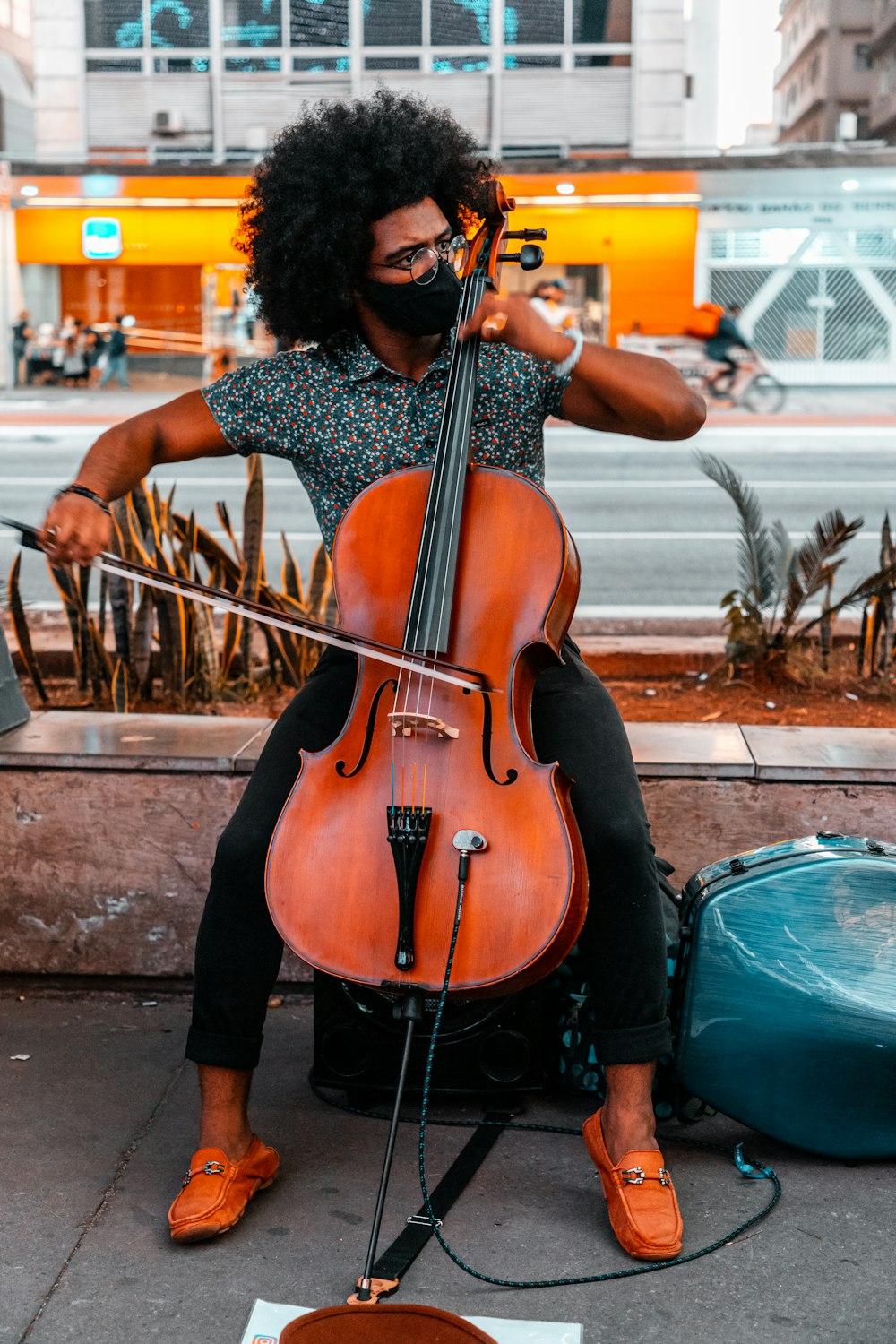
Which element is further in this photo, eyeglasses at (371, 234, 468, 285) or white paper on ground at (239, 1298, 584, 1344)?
eyeglasses at (371, 234, 468, 285)

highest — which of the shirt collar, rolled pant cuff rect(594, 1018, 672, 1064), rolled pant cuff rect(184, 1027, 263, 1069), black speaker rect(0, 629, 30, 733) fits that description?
the shirt collar

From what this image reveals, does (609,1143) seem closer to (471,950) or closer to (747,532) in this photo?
(471,950)

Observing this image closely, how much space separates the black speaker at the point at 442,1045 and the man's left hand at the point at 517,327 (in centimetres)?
107

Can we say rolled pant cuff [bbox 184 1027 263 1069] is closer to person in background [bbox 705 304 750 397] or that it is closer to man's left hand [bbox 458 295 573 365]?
man's left hand [bbox 458 295 573 365]

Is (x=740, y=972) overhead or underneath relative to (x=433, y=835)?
underneath

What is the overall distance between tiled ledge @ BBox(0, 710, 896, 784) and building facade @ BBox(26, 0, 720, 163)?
144 cm

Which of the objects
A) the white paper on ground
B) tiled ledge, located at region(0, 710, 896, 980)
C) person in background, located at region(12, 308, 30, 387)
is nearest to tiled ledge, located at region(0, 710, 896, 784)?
tiled ledge, located at region(0, 710, 896, 980)

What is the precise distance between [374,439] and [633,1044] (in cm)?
104

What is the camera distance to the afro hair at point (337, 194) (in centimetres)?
224

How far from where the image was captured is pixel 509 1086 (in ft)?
7.53

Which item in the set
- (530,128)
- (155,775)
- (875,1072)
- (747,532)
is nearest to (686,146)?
(530,128)

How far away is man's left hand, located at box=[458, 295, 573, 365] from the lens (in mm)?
1859

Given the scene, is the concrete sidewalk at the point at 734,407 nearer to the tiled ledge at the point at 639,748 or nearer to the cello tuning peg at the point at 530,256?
the tiled ledge at the point at 639,748

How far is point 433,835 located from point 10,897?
→ 1338 millimetres
